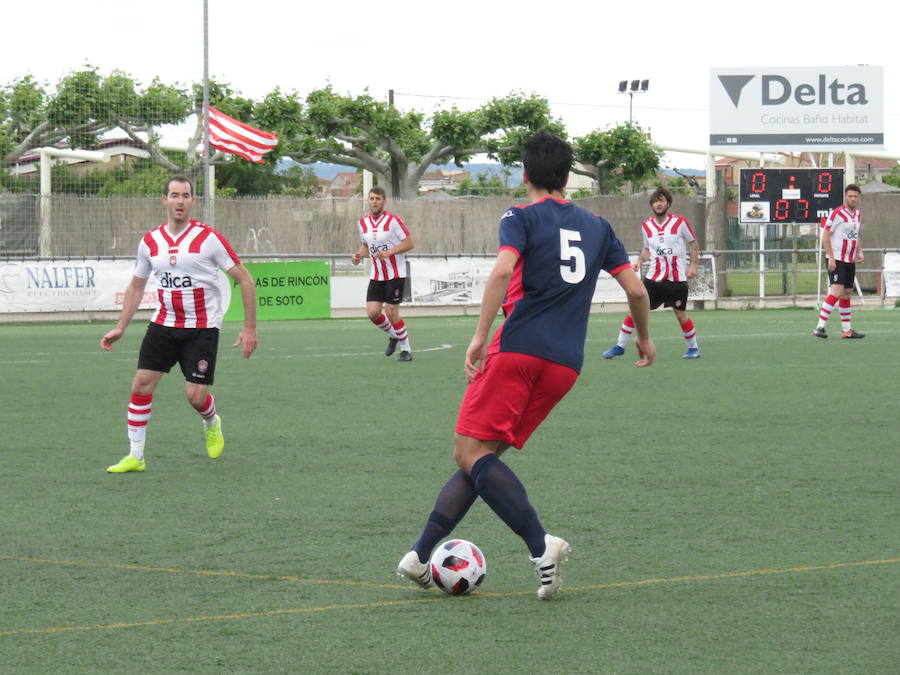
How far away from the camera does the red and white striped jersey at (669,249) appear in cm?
1691

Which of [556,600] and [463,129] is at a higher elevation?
[463,129]

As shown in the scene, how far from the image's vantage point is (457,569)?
17.5 ft

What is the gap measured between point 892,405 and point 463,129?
35.2 m

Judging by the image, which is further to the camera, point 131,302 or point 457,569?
point 131,302

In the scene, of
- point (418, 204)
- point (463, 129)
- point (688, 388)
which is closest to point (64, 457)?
point (688, 388)

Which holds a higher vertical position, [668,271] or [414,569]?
[668,271]

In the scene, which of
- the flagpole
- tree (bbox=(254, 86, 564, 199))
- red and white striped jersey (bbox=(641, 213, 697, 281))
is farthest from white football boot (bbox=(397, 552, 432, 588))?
tree (bbox=(254, 86, 564, 199))

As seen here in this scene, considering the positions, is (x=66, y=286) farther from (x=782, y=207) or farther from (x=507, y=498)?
(x=507, y=498)

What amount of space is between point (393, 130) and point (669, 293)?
97.1 feet

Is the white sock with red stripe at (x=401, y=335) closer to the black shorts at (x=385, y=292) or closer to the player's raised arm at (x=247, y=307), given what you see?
the black shorts at (x=385, y=292)

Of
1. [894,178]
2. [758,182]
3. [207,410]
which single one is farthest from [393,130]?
[894,178]

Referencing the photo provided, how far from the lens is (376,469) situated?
8.52 metres

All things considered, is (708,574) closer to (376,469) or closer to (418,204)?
→ (376,469)

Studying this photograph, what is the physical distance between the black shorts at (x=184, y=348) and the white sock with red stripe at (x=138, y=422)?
0.21 metres
